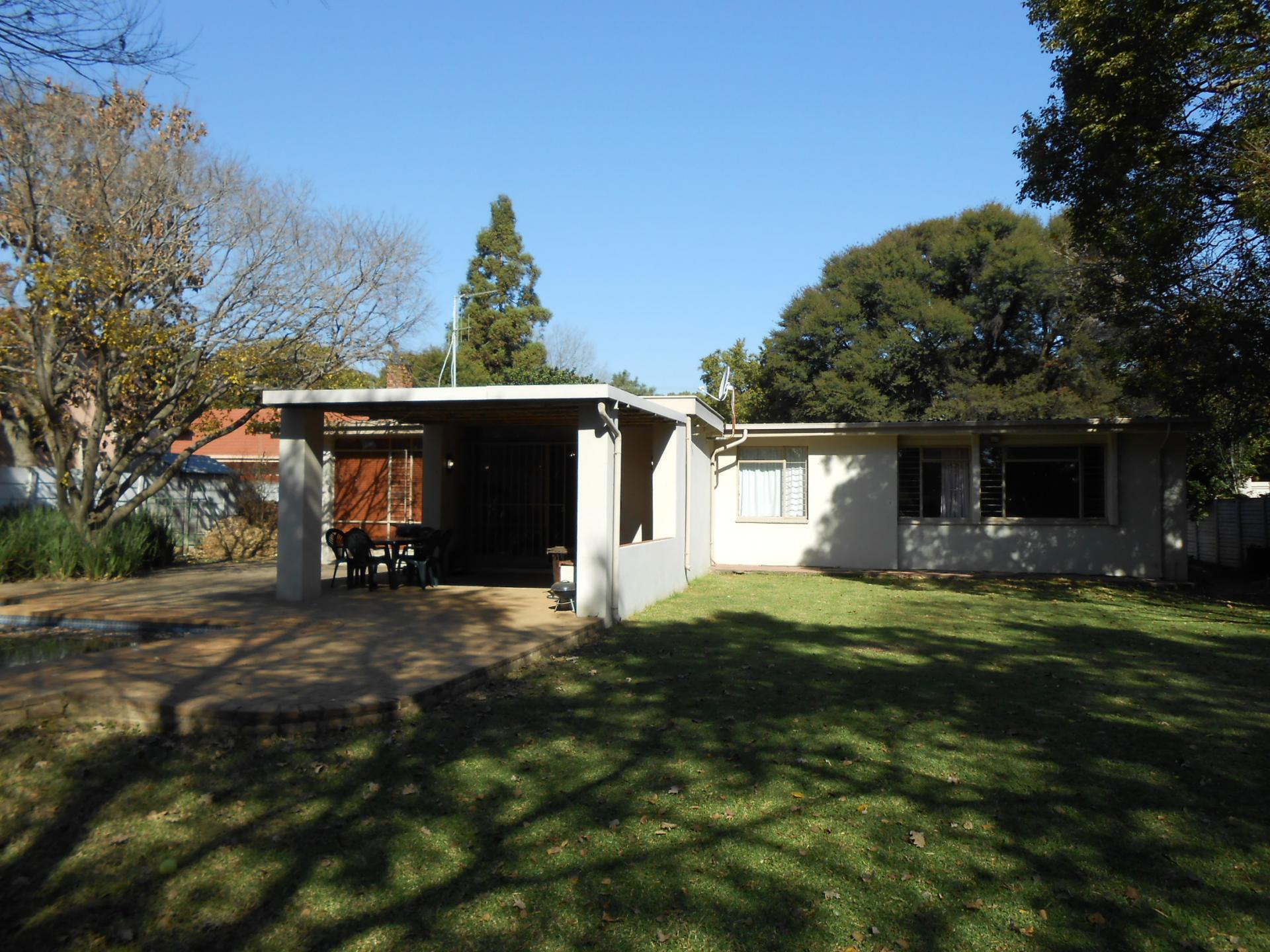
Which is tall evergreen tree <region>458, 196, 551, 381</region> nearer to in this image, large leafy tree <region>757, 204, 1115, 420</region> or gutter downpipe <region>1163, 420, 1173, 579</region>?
large leafy tree <region>757, 204, 1115, 420</region>

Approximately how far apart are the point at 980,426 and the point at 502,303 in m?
25.0

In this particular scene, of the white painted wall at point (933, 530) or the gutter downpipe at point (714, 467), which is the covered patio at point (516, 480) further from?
the white painted wall at point (933, 530)

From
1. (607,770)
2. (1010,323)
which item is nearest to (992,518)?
(607,770)

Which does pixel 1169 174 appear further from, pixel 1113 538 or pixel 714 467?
pixel 714 467

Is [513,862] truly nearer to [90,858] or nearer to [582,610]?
[90,858]

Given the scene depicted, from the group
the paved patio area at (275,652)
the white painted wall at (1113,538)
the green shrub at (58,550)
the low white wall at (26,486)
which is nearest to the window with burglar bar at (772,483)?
the white painted wall at (1113,538)

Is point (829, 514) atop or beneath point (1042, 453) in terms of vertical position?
beneath

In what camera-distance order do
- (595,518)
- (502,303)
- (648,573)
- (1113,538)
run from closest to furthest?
(595,518) < (648,573) < (1113,538) < (502,303)

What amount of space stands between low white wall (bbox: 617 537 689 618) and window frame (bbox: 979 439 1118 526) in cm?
657

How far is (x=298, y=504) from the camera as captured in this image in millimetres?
10820

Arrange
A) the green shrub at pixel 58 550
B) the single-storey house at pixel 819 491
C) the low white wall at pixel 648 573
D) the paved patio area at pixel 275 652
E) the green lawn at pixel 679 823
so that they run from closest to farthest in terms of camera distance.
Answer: the green lawn at pixel 679 823 → the paved patio area at pixel 275 652 → the low white wall at pixel 648 573 → the green shrub at pixel 58 550 → the single-storey house at pixel 819 491

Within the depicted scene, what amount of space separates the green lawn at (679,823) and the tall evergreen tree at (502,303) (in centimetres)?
3048

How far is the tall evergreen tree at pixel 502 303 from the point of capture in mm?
37000

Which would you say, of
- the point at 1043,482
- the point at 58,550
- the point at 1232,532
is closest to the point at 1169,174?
the point at 1043,482
